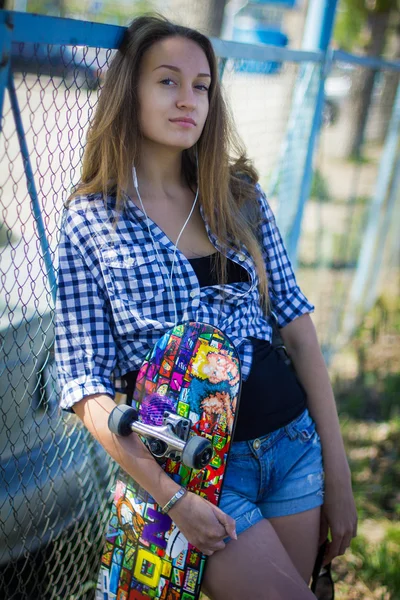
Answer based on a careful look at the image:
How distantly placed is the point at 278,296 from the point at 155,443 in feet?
2.34

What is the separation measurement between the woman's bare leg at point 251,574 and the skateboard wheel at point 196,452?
0.31m

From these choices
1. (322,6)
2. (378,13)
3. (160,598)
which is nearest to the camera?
(160,598)

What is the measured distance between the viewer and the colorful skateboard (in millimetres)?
1647

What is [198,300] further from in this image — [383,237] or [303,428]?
[383,237]

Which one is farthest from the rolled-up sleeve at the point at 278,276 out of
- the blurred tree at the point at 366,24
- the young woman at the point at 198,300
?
the blurred tree at the point at 366,24

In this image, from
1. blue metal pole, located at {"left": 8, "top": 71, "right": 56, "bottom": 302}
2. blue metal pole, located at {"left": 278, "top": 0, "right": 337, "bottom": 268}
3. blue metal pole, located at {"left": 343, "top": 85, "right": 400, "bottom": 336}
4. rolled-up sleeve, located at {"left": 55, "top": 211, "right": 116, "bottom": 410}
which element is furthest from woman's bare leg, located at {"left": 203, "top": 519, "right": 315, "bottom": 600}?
blue metal pole, located at {"left": 343, "top": 85, "right": 400, "bottom": 336}

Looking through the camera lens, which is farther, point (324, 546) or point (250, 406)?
point (324, 546)

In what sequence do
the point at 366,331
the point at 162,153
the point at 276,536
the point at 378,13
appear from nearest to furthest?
the point at 276,536, the point at 162,153, the point at 366,331, the point at 378,13

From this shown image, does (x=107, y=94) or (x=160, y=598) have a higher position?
(x=107, y=94)

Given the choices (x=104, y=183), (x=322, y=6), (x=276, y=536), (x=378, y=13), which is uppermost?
(x=378, y=13)

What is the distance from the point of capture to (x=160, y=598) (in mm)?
1648

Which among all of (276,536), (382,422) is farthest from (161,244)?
(382,422)

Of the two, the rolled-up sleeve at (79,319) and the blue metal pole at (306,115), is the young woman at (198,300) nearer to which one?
the rolled-up sleeve at (79,319)

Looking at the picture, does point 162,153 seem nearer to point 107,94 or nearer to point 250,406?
point 107,94
